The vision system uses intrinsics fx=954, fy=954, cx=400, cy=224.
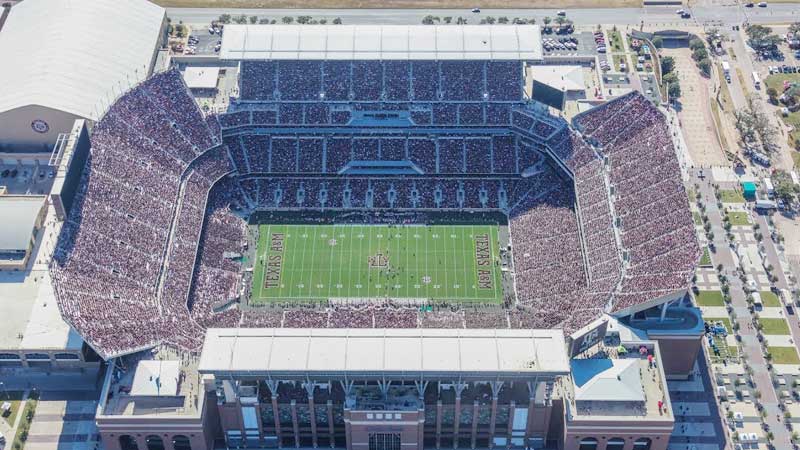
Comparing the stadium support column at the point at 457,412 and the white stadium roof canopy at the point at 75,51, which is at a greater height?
the white stadium roof canopy at the point at 75,51

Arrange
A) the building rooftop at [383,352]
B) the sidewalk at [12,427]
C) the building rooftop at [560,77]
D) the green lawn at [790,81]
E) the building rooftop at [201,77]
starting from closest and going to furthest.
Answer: the building rooftop at [383,352]
the sidewalk at [12,427]
the building rooftop at [560,77]
the building rooftop at [201,77]
the green lawn at [790,81]

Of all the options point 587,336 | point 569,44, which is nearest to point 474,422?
point 587,336

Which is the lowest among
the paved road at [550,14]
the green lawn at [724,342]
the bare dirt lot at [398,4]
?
the green lawn at [724,342]

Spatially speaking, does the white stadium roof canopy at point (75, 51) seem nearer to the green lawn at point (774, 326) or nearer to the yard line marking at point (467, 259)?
the yard line marking at point (467, 259)

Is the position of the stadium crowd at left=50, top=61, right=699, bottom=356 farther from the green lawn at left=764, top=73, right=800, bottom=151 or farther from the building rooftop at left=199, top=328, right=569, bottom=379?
the green lawn at left=764, top=73, right=800, bottom=151

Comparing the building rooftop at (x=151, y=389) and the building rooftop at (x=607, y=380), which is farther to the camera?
the building rooftop at (x=151, y=389)

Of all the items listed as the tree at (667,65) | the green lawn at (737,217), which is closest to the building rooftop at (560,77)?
the tree at (667,65)

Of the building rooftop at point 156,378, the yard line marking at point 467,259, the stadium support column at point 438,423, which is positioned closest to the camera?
the building rooftop at point 156,378
